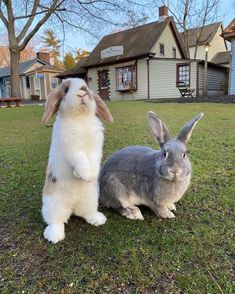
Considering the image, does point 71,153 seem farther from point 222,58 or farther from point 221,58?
point 221,58

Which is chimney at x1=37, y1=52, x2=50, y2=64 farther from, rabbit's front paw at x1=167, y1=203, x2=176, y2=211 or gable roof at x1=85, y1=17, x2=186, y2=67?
rabbit's front paw at x1=167, y1=203, x2=176, y2=211

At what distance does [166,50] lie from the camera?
76.8ft

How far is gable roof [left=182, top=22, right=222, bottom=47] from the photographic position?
32.5 meters

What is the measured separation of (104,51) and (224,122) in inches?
746

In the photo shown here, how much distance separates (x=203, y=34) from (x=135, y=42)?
15.0m

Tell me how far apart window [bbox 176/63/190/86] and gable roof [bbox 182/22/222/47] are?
12781 millimetres

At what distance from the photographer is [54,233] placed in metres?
1.97

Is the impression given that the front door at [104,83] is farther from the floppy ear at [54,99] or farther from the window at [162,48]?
the floppy ear at [54,99]

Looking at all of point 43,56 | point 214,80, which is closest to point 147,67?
point 214,80

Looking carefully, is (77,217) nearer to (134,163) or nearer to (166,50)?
(134,163)

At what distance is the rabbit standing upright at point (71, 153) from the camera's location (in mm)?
1881

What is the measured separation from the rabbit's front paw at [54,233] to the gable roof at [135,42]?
19.9 meters

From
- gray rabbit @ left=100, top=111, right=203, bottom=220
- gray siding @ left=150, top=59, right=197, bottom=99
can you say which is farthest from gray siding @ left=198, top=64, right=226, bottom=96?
gray rabbit @ left=100, top=111, right=203, bottom=220


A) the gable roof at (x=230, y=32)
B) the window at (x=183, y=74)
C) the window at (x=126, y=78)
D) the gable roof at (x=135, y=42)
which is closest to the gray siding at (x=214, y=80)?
the window at (x=183, y=74)
